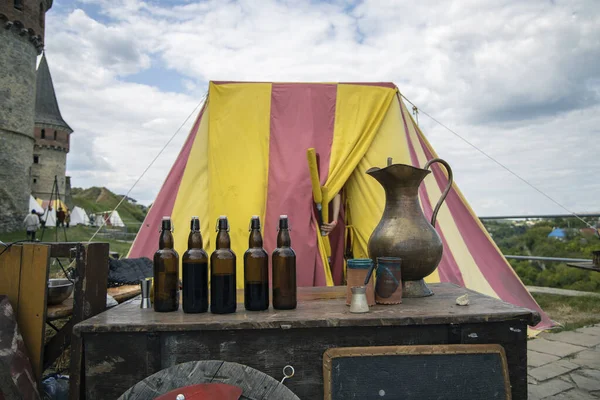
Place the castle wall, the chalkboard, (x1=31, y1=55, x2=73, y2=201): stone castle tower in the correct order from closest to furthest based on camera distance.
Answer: the chalkboard, the castle wall, (x1=31, y1=55, x2=73, y2=201): stone castle tower

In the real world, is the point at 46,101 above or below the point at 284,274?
above

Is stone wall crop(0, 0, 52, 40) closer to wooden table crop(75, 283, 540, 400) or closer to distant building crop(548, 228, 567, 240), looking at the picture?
distant building crop(548, 228, 567, 240)

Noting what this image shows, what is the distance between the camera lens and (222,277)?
138 centimetres

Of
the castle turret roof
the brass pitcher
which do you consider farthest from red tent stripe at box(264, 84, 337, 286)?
the castle turret roof

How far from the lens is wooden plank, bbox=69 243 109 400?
49.8 inches

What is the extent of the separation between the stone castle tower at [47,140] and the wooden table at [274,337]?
29115 mm

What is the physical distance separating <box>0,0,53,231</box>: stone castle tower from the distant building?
20.2 m

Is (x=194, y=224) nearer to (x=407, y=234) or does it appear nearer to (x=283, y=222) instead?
(x=283, y=222)

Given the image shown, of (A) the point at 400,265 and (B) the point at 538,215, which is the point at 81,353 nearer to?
(A) the point at 400,265

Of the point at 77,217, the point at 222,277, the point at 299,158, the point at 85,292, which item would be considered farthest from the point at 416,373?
the point at 77,217

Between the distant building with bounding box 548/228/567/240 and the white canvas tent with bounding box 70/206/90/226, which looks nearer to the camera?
the distant building with bounding box 548/228/567/240

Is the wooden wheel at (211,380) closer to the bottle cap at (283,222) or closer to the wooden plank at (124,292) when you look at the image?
the bottle cap at (283,222)

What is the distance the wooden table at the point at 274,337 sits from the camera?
4.14 ft

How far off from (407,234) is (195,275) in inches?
30.1
